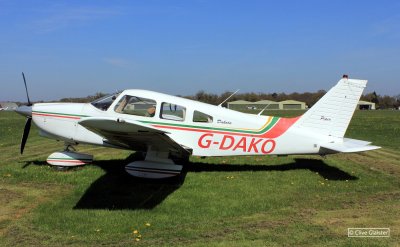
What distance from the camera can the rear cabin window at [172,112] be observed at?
8.28 meters

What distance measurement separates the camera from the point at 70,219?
18.2 ft

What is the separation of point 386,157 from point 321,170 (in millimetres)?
3285

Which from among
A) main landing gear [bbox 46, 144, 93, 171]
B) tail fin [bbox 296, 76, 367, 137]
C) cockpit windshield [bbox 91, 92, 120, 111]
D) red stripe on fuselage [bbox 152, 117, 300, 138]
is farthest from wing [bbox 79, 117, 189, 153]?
tail fin [bbox 296, 76, 367, 137]

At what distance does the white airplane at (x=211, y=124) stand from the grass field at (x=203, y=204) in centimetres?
63

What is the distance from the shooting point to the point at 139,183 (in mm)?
7809

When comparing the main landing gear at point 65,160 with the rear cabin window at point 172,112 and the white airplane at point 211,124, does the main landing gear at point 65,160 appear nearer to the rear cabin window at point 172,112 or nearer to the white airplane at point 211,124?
the white airplane at point 211,124

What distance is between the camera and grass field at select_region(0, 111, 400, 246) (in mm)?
4934

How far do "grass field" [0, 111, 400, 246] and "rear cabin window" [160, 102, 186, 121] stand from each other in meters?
1.35

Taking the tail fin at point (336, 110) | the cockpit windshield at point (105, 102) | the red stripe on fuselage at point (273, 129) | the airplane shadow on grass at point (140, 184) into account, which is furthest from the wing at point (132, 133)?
the tail fin at point (336, 110)

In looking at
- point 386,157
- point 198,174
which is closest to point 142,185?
point 198,174

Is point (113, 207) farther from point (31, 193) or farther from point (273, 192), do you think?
point (273, 192)

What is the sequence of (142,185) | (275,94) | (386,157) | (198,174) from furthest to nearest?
(275,94), (386,157), (198,174), (142,185)

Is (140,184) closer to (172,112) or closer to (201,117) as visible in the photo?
(172,112)

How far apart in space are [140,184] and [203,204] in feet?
6.23
